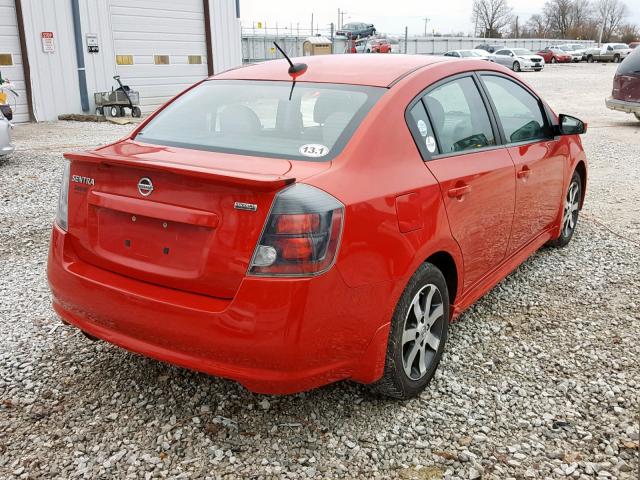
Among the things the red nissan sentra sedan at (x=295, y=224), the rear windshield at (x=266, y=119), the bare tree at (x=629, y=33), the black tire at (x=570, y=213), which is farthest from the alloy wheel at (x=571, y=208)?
the bare tree at (x=629, y=33)

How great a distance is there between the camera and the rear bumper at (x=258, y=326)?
241 cm

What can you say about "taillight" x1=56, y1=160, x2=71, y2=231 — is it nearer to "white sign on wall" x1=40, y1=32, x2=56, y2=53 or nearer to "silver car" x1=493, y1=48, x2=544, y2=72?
"white sign on wall" x1=40, y1=32, x2=56, y2=53

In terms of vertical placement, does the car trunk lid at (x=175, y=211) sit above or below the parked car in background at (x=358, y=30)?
below

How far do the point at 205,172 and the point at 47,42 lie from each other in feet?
48.9

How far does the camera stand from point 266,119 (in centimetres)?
327

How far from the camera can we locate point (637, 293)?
14.7 feet

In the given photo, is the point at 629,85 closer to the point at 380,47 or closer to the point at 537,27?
the point at 380,47

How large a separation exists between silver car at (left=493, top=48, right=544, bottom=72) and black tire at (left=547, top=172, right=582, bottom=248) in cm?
3580

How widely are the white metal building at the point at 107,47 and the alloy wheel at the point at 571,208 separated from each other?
45.2ft

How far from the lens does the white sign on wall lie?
15219 mm

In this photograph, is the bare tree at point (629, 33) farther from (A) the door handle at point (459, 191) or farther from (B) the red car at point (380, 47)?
(A) the door handle at point (459, 191)

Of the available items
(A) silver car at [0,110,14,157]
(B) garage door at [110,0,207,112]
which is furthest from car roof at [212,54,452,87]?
(B) garage door at [110,0,207,112]

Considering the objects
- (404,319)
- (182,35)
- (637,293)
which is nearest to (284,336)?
(404,319)

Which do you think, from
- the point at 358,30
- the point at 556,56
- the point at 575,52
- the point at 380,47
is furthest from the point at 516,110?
the point at 358,30
